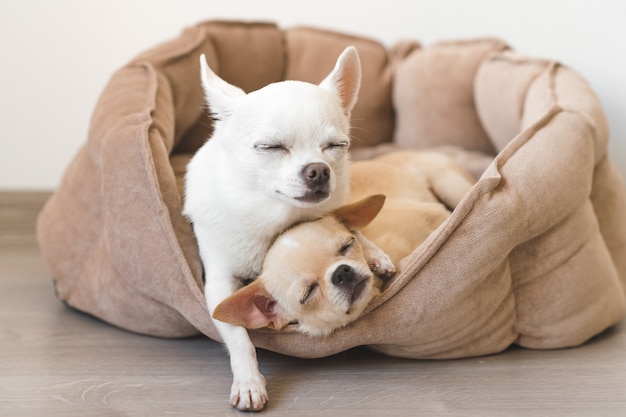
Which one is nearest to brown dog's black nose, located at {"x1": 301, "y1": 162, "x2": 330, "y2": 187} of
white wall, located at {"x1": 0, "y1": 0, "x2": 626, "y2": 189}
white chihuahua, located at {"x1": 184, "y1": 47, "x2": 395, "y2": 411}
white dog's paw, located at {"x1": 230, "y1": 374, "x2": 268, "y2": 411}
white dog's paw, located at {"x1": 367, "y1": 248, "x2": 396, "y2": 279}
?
Answer: white chihuahua, located at {"x1": 184, "y1": 47, "x2": 395, "y2": 411}

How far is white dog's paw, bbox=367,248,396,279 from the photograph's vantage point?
1.68 metres

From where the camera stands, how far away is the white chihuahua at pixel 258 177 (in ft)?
4.90

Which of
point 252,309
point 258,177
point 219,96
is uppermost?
point 219,96

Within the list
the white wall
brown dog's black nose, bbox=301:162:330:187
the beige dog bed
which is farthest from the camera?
the white wall

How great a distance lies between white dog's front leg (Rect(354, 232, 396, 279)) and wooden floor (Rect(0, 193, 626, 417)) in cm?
23

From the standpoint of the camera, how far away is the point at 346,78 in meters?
1.71

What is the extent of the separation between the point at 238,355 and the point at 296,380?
0.16m

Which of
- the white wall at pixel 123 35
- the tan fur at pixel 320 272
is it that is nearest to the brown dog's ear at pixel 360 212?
Answer: the tan fur at pixel 320 272

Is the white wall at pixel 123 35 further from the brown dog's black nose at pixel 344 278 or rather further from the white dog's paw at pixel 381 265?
the brown dog's black nose at pixel 344 278

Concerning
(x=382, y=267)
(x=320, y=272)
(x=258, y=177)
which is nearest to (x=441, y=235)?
(x=382, y=267)

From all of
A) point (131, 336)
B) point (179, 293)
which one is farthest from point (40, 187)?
point (179, 293)

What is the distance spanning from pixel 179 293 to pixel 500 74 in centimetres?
139

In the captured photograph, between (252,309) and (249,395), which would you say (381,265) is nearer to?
(252,309)

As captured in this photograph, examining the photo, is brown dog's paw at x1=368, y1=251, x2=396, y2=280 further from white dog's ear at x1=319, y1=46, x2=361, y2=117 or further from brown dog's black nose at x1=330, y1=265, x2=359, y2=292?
white dog's ear at x1=319, y1=46, x2=361, y2=117
